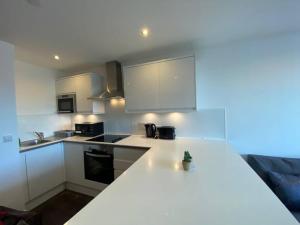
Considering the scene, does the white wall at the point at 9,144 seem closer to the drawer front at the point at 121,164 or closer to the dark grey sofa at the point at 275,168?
the drawer front at the point at 121,164

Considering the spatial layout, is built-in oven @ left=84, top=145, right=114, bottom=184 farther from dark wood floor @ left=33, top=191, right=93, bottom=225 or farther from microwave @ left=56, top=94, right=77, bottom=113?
microwave @ left=56, top=94, right=77, bottom=113

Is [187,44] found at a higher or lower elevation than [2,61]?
higher

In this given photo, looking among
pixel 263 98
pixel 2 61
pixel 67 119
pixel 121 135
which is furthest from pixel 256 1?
pixel 67 119

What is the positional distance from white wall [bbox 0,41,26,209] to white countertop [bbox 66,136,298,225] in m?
1.72

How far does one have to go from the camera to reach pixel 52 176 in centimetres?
243

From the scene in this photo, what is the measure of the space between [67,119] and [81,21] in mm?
2411

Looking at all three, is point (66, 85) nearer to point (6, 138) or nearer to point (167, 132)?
point (6, 138)

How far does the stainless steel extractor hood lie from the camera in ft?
8.77

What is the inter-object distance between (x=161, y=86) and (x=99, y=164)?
4.98ft

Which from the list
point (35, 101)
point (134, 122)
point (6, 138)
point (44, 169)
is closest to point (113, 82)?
point (134, 122)

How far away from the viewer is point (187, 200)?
82 cm

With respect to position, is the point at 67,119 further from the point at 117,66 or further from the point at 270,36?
the point at 270,36

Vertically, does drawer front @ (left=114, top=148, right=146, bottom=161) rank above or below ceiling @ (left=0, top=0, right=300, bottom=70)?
below

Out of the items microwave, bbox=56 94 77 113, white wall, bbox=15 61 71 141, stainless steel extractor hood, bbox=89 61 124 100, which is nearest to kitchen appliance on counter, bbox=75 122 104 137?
microwave, bbox=56 94 77 113
